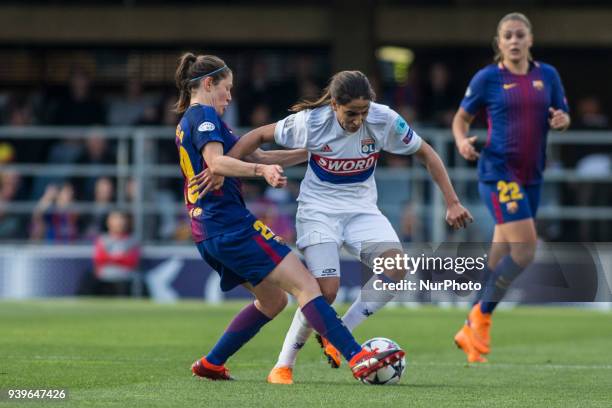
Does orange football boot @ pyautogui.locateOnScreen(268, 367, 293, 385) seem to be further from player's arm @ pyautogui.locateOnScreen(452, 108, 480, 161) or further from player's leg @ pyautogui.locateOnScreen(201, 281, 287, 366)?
player's arm @ pyautogui.locateOnScreen(452, 108, 480, 161)

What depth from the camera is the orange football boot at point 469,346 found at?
9477mm

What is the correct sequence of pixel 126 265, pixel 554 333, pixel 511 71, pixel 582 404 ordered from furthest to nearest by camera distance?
pixel 126 265 → pixel 554 333 → pixel 511 71 → pixel 582 404

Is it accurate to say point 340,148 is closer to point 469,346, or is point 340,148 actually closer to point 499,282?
point 469,346

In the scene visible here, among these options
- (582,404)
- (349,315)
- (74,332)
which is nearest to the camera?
(582,404)

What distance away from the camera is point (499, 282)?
980cm

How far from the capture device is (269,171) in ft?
22.9

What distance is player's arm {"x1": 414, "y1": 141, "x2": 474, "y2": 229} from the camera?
777 cm

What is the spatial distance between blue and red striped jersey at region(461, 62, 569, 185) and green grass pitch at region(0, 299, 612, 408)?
4.44 ft

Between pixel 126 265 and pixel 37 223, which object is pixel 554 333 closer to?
pixel 126 265

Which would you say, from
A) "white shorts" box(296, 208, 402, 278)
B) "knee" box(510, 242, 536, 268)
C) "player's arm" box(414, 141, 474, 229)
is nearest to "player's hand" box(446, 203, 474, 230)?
"player's arm" box(414, 141, 474, 229)

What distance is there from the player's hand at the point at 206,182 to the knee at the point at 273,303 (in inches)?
28.9

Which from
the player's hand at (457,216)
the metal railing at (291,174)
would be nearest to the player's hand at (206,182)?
the player's hand at (457,216)

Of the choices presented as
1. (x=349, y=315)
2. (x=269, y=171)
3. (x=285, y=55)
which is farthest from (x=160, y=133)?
(x=269, y=171)

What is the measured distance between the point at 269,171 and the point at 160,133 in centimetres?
1108
